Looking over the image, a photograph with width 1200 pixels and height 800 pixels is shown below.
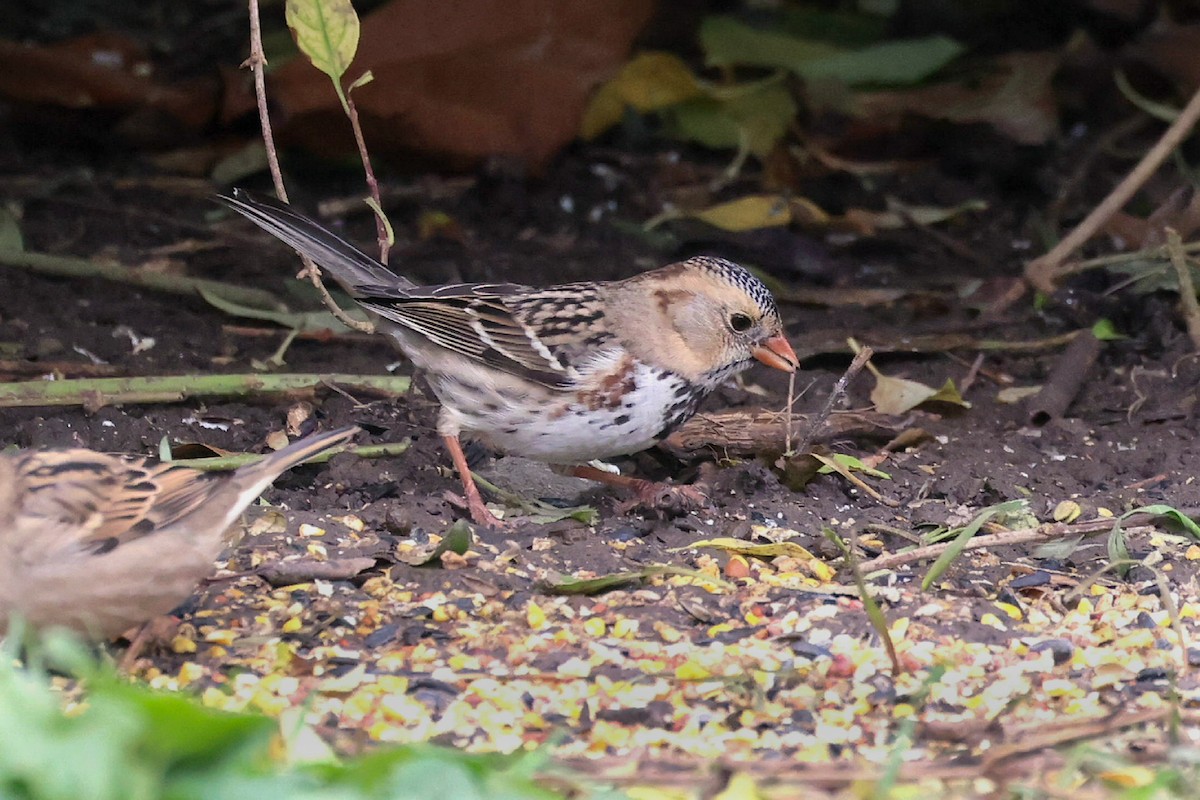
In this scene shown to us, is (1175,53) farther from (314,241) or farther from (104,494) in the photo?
(104,494)

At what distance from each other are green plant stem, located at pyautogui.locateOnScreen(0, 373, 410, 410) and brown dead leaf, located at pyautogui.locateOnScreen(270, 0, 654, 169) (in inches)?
82.1

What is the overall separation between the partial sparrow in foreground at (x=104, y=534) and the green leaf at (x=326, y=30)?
59.6 inches

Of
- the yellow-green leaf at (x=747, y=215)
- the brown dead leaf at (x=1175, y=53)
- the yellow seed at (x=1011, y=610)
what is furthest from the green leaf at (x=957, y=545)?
the brown dead leaf at (x=1175, y=53)

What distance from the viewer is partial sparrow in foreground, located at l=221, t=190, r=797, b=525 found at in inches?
187

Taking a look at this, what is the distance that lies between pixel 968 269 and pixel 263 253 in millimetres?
3150

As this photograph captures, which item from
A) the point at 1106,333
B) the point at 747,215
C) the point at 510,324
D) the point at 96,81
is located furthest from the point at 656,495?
the point at 96,81

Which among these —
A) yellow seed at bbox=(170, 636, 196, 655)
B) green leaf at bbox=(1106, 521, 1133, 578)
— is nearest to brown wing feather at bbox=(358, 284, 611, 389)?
yellow seed at bbox=(170, 636, 196, 655)

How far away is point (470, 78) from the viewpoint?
7297mm

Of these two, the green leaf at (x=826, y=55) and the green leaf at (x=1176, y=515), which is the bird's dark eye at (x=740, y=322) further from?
the green leaf at (x=826, y=55)

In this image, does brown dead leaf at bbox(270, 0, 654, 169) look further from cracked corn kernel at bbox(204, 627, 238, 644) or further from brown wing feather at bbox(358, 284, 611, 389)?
cracked corn kernel at bbox(204, 627, 238, 644)

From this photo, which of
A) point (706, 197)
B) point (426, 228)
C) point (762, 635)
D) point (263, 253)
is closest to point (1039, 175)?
point (706, 197)

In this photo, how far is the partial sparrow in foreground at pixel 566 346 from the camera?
4758mm

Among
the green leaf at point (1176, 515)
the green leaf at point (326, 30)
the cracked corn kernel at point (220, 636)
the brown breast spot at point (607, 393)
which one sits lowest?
the cracked corn kernel at point (220, 636)

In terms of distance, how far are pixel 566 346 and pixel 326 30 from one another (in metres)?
1.21
